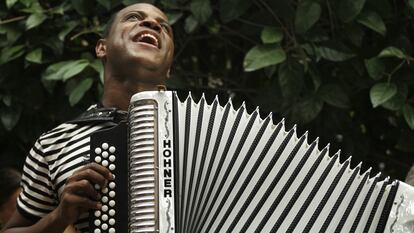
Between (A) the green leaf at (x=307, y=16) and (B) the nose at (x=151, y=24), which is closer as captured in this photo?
(B) the nose at (x=151, y=24)

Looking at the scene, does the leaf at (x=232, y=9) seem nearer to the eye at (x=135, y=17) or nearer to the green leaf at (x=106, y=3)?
the green leaf at (x=106, y=3)

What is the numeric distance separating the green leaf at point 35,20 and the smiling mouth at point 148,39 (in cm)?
109

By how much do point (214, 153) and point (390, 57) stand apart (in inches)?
56.7

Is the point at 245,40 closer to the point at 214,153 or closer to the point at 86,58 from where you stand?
the point at 86,58

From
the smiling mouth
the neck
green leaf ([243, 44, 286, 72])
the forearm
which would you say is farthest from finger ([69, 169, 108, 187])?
green leaf ([243, 44, 286, 72])

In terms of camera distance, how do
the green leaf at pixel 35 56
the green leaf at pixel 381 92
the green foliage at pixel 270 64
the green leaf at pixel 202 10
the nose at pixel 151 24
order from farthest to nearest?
the green leaf at pixel 35 56
the green leaf at pixel 202 10
the green foliage at pixel 270 64
the green leaf at pixel 381 92
the nose at pixel 151 24

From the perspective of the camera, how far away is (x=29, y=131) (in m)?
4.61

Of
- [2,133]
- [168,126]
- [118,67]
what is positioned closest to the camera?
[168,126]

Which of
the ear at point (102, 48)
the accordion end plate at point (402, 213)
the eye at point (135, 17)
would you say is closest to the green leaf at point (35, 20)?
the ear at point (102, 48)

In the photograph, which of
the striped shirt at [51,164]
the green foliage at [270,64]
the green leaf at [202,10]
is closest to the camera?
the striped shirt at [51,164]

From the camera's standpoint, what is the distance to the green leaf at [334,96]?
4.23 meters

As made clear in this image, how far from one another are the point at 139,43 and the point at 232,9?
101 cm

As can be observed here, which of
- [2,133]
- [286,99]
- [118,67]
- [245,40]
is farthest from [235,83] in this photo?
[118,67]

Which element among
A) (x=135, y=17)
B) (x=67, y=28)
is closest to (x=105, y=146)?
(x=135, y=17)
